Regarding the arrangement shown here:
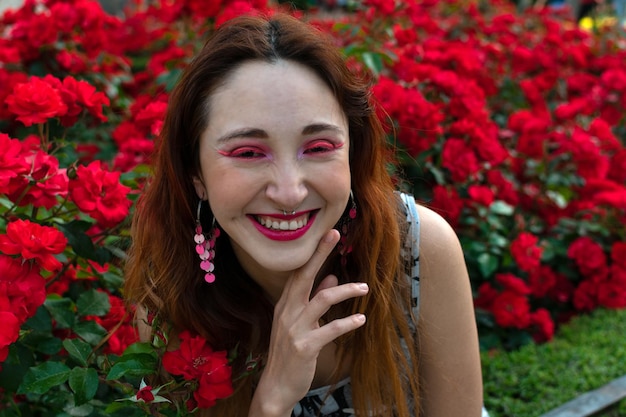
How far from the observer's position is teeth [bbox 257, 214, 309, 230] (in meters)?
1.49

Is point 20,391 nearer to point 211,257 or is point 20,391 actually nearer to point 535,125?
point 211,257

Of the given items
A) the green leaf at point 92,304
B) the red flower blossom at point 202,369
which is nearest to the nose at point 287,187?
the red flower blossom at point 202,369

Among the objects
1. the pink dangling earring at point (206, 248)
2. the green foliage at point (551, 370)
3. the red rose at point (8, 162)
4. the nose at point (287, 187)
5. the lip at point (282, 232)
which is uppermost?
the nose at point (287, 187)

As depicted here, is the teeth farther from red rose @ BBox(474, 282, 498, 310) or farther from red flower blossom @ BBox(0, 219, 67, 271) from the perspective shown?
red rose @ BBox(474, 282, 498, 310)

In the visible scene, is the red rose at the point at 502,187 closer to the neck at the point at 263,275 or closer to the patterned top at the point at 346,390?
the patterned top at the point at 346,390

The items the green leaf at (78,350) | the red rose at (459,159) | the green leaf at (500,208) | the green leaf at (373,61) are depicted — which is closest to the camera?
the green leaf at (78,350)

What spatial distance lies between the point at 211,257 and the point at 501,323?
4.64 feet

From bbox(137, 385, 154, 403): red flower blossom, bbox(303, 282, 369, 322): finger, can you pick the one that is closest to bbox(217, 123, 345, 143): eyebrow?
bbox(303, 282, 369, 322): finger

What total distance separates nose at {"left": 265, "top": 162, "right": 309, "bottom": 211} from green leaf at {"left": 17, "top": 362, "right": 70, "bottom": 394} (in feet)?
2.05

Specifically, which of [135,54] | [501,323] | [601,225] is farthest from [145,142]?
[135,54]

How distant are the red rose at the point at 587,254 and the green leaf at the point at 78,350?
6.64 ft

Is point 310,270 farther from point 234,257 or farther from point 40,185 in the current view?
point 40,185

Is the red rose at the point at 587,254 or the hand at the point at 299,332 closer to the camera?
the hand at the point at 299,332

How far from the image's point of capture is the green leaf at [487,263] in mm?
2643
